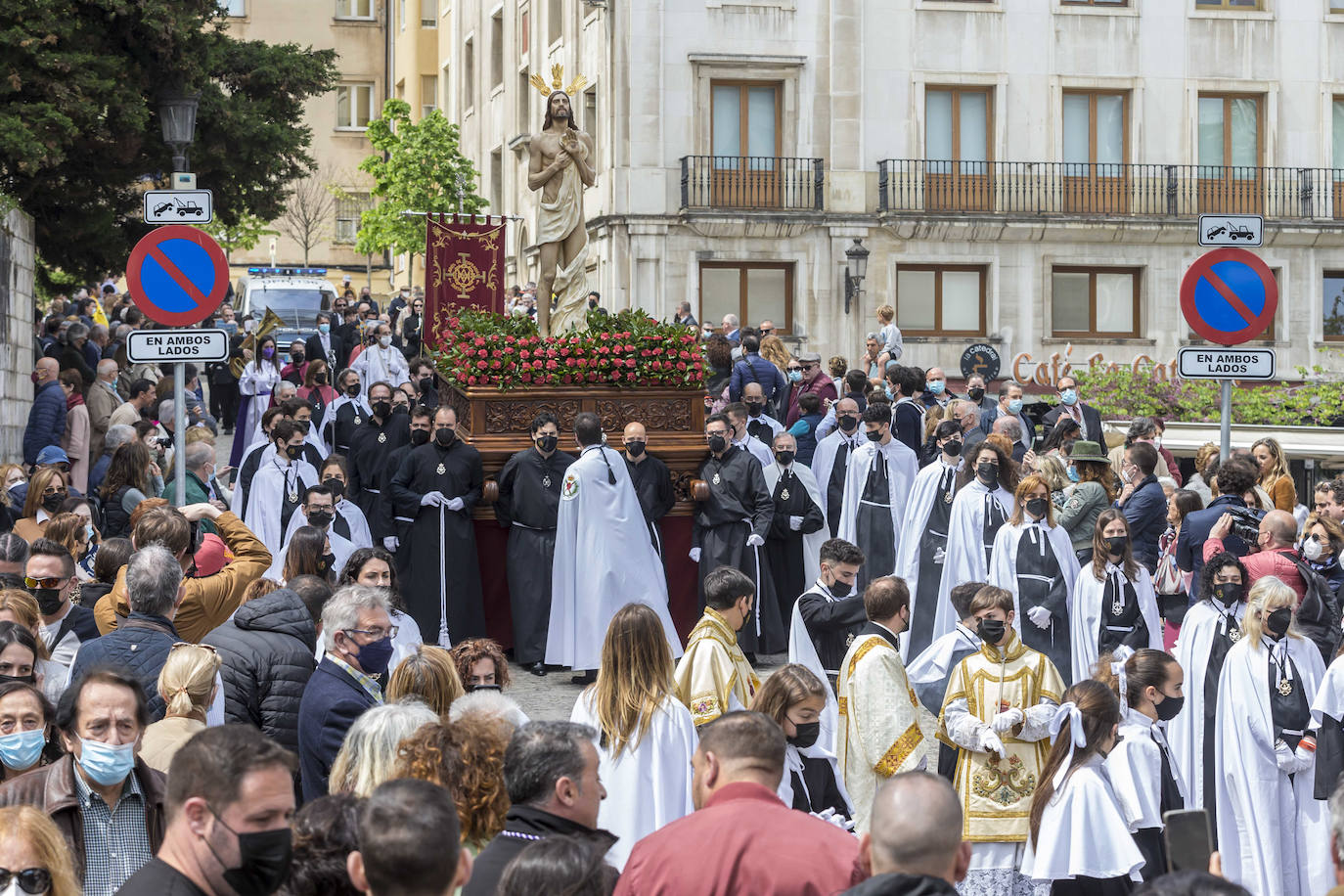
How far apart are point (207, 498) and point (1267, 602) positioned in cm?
720

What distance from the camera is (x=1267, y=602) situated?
880 cm

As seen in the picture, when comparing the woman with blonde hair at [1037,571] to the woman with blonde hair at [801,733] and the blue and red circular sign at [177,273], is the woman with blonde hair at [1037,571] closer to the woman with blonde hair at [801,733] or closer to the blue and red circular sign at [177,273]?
the woman with blonde hair at [801,733]

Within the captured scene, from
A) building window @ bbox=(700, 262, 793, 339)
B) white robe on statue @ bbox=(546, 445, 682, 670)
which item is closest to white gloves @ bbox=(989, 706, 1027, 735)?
white robe on statue @ bbox=(546, 445, 682, 670)

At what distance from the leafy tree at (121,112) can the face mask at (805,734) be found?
40.5 ft

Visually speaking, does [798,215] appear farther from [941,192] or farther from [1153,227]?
[1153,227]

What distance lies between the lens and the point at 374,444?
14.8 metres

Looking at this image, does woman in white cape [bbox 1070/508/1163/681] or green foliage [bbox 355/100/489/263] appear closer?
woman in white cape [bbox 1070/508/1163/681]

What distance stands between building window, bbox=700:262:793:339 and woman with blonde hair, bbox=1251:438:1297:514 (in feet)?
72.7

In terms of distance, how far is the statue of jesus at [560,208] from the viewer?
15586mm

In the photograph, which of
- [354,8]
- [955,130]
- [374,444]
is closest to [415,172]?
[955,130]

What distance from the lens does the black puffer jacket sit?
7.17 meters

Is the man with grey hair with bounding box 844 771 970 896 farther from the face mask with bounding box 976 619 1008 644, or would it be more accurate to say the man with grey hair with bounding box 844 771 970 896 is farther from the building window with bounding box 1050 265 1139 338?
the building window with bounding box 1050 265 1139 338

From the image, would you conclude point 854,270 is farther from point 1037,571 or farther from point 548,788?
point 548,788

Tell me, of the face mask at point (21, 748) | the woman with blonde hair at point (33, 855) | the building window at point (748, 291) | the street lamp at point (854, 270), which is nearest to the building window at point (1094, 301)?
the street lamp at point (854, 270)
